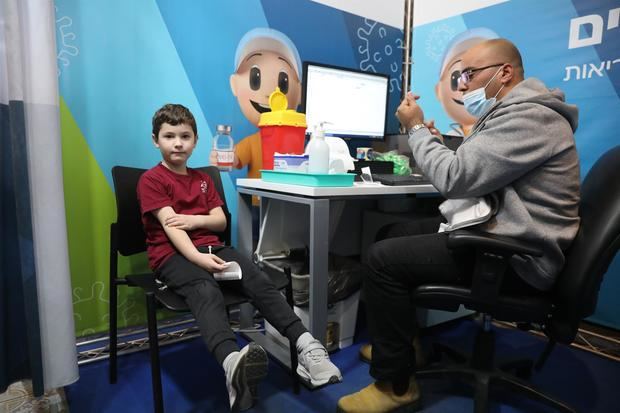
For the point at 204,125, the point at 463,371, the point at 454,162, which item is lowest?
the point at 463,371

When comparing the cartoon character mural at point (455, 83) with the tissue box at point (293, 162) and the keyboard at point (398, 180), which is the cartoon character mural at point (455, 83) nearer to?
the keyboard at point (398, 180)

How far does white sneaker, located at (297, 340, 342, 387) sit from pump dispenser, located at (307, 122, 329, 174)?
0.57m

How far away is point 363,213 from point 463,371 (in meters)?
1.07

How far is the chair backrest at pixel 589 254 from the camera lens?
0.99m

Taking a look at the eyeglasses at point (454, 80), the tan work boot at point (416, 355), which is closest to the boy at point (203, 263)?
the tan work boot at point (416, 355)

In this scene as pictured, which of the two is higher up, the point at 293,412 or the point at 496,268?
the point at 496,268

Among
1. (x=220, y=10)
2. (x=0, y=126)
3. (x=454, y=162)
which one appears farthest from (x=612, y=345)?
(x=0, y=126)

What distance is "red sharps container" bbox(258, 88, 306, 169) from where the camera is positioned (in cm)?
168

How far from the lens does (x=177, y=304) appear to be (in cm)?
115

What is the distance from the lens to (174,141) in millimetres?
1417

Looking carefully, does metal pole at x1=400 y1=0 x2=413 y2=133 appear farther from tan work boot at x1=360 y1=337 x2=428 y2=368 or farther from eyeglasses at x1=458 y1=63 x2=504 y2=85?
tan work boot at x1=360 y1=337 x2=428 y2=368

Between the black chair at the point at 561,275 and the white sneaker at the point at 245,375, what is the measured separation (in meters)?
0.49

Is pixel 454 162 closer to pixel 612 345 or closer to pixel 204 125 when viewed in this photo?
pixel 204 125

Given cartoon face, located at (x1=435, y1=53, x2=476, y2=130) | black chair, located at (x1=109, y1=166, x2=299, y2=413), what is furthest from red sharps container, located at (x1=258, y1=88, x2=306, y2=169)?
cartoon face, located at (x1=435, y1=53, x2=476, y2=130)
